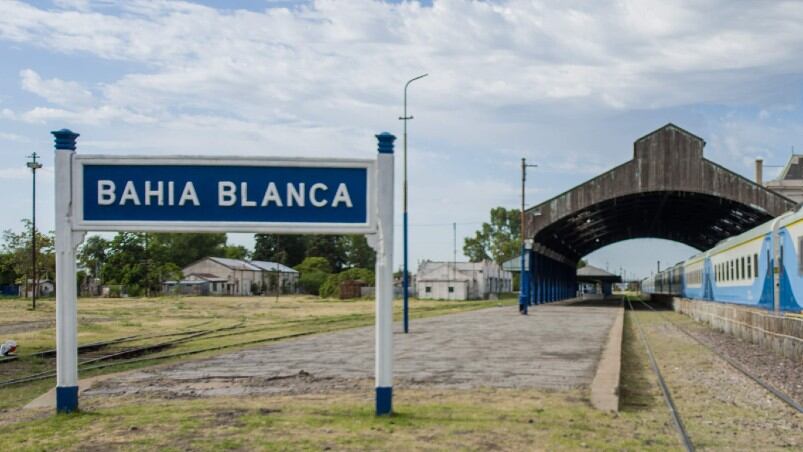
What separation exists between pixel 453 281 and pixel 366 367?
250 ft

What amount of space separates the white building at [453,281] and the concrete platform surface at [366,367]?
6734 cm

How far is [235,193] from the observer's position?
9.47m

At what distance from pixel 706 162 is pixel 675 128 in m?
2.41

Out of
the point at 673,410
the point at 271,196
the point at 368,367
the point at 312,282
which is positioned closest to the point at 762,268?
the point at 368,367

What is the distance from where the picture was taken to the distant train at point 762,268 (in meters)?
19.4

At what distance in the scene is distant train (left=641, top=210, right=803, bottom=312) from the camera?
63.8 feet

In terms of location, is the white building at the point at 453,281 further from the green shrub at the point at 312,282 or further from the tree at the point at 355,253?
the tree at the point at 355,253

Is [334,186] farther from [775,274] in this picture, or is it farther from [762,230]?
[762,230]

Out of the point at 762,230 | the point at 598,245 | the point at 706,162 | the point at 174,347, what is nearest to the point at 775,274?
the point at 762,230

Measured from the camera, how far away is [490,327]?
2866cm

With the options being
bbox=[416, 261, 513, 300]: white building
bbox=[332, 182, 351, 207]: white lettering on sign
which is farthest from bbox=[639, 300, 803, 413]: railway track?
bbox=[416, 261, 513, 300]: white building

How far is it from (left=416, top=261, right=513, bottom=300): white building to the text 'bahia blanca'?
266ft

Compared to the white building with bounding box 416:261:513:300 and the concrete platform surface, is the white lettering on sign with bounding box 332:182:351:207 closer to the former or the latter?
the concrete platform surface

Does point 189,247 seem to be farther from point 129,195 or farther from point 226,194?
point 226,194
